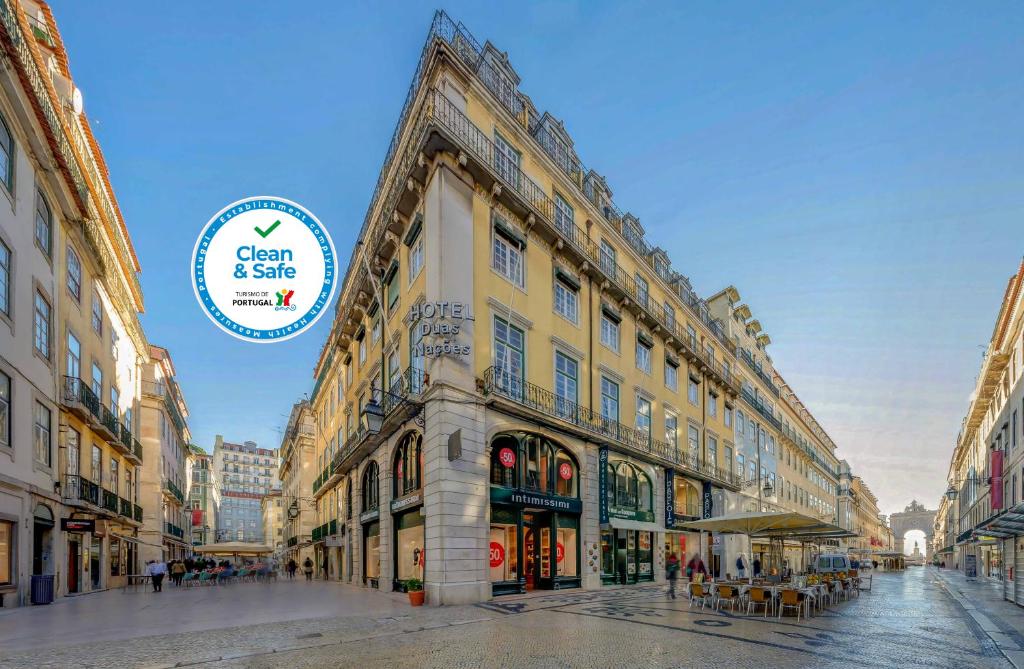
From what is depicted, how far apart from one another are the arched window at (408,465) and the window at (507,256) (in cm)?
624

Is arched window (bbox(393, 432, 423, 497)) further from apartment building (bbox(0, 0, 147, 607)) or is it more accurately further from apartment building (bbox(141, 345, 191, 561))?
apartment building (bbox(141, 345, 191, 561))

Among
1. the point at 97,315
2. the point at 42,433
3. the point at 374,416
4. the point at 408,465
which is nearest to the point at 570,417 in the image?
the point at 408,465

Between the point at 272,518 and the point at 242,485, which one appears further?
the point at 242,485

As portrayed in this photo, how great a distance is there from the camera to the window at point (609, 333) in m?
27.9

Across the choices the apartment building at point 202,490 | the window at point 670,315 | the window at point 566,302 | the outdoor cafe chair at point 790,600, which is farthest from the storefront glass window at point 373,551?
the apartment building at point 202,490

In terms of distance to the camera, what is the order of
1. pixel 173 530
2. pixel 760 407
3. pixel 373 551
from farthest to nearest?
1. pixel 173 530
2. pixel 760 407
3. pixel 373 551

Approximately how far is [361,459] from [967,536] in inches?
1347

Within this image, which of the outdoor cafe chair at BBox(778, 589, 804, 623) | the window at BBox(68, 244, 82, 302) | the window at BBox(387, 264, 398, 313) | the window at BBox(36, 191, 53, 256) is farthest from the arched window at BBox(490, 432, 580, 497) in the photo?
the window at BBox(68, 244, 82, 302)

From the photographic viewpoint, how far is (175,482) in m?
57.6

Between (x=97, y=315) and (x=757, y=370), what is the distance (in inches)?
1777

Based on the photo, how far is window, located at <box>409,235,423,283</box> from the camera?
22.0 metres

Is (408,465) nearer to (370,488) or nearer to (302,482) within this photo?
(370,488)

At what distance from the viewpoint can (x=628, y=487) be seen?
27797mm

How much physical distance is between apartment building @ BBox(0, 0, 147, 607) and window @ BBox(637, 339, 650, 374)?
76.5 ft
